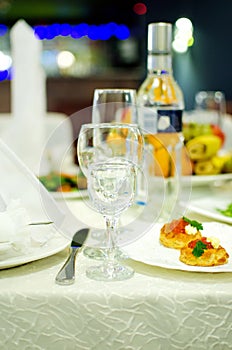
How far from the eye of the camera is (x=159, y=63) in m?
1.34

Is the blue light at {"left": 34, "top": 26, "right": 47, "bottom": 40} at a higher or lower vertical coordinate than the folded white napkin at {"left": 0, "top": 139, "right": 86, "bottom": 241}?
higher

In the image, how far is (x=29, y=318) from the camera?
782 millimetres

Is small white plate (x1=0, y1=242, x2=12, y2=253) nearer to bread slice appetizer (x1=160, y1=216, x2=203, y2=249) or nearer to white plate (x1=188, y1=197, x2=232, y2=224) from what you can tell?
bread slice appetizer (x1=160, y1=216, x2=203, y2=249)

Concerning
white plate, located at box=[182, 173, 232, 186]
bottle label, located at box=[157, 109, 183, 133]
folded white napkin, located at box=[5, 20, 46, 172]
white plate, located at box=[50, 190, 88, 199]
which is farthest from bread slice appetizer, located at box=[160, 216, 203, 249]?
folded white napkin, located at box=[5, 20, 46, 172]

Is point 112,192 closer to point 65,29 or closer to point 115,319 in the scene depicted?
point 115,319

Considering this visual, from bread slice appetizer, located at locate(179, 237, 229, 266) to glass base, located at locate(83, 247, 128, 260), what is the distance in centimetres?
10

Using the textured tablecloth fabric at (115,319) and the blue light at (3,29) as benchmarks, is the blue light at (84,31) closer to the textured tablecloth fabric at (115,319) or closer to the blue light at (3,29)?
the blue light at (3,29)

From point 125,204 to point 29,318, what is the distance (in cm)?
20

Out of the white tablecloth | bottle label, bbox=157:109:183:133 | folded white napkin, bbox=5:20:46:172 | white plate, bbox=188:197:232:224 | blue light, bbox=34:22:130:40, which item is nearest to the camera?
the white tablecloth

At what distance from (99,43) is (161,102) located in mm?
6389

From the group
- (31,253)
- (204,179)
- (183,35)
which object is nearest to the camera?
(31,253)

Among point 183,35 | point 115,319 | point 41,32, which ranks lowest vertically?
point 115,319

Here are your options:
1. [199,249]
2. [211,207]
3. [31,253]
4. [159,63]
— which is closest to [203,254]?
[199,249]

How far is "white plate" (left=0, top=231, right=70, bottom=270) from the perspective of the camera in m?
0.85
